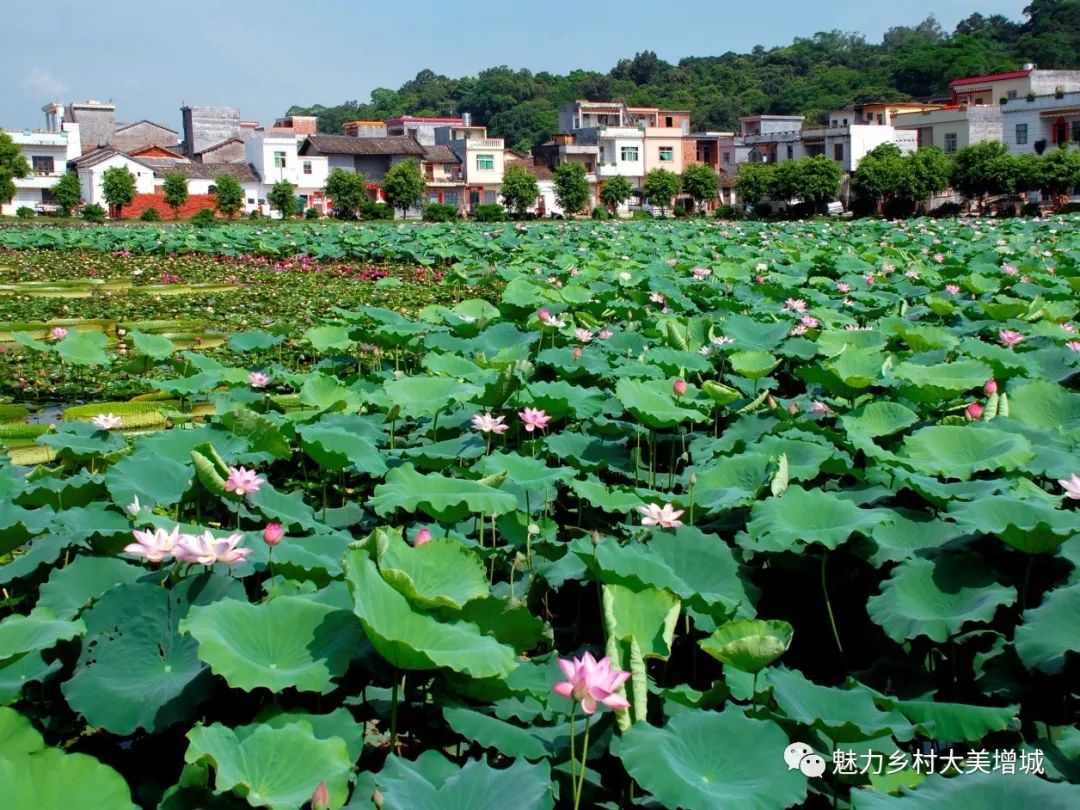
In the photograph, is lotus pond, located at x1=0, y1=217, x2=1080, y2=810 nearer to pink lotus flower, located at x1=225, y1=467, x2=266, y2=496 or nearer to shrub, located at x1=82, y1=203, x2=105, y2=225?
pink lotus flower, located at x1=225, y1=467, x2=266, y2=496

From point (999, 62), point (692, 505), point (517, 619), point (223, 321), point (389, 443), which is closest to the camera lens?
point (517, 619)

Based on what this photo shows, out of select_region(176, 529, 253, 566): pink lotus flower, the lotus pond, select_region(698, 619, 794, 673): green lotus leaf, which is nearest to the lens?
the lotus pond

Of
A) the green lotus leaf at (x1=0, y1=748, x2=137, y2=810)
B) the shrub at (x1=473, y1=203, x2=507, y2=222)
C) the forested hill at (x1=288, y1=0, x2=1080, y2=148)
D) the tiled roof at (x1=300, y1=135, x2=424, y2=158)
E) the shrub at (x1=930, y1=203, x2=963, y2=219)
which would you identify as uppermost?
the forested hill at (x1=288, y1=0, x2=1080, y2=148)

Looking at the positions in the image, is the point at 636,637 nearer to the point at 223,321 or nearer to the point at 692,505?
the point at 692,505

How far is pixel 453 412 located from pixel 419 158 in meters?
46.1

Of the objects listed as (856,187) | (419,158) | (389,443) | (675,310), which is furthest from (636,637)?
(419,158)

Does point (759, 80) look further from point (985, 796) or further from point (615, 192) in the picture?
point (985, 796)

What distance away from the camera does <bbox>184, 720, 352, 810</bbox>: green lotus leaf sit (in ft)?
4.88

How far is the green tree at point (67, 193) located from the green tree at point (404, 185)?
37.9 feet

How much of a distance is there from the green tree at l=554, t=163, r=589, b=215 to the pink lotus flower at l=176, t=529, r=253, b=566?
136 ft

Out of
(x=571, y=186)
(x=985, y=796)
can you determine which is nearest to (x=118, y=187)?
(x=571, y=186)

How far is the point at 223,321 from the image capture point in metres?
8.95

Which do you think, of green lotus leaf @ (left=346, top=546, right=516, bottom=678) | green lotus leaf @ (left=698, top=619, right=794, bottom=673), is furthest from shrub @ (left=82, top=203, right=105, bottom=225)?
green lotus leaf @ (left=698, top=619, right=794, bottom=673)

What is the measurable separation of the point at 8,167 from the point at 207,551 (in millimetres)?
40337
